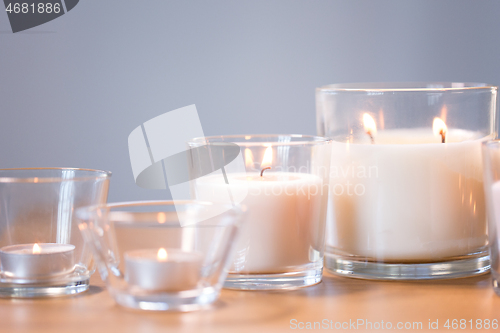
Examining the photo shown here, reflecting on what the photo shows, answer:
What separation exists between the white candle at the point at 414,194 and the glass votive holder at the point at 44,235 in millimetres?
222

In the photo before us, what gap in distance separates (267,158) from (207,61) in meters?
0.75


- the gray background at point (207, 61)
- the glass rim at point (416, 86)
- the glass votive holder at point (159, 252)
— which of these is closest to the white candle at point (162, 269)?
the glass votive holder at point (159, 252)

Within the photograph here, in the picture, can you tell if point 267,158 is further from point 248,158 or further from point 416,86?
point 416,86

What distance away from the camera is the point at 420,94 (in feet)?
1.59

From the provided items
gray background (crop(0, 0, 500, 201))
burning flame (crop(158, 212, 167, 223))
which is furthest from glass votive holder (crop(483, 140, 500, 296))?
gray background (crop(0, 0, 500, 201))

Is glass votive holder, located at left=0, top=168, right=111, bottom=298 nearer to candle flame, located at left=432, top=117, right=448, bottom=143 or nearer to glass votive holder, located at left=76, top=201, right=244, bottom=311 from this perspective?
glass votive holder, located at left=76, top=201, right=244, bottom=311

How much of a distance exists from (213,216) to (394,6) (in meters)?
0.87

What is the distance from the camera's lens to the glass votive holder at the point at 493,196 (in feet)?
1.38

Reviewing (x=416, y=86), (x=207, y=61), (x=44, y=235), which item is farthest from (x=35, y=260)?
(x=207, y=61)

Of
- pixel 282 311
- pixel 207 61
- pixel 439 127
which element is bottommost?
pixel 282 311

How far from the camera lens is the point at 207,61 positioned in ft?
3.85

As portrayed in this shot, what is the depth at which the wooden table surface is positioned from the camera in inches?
14.3

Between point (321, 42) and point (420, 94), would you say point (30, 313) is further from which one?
point (321, 42)

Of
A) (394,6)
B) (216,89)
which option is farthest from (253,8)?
(394,6)
